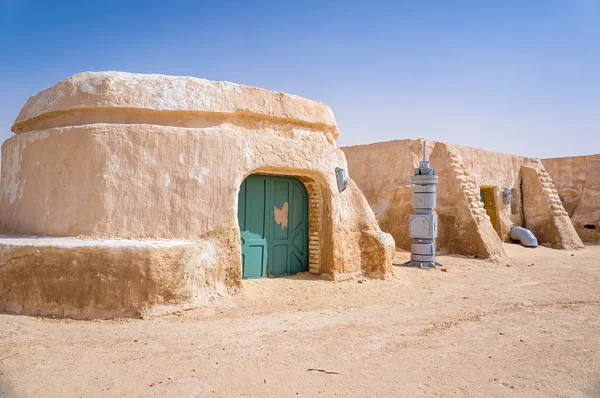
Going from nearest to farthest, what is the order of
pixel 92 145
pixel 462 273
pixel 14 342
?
pixel 14 342 < pixel 92 145 < pixel 462 273

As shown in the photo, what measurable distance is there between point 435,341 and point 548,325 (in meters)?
1.65

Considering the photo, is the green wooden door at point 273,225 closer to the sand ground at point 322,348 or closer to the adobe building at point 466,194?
the sand ground at point 322,348

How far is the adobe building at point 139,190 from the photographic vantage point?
5.01 meters

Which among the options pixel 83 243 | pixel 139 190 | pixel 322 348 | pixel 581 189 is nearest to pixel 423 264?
pixel 322 348

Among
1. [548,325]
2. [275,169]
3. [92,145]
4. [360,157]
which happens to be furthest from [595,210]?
[92,145]

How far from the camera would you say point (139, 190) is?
5.64 metres

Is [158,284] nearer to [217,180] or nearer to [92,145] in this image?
[217,180]

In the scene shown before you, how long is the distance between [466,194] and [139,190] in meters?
8.57

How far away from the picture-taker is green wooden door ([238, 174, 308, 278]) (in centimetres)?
686

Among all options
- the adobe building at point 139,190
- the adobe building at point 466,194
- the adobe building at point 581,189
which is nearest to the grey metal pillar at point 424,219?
the adobe building at point 466,194

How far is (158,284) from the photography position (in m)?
5.12

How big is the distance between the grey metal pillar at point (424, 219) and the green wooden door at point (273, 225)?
2.89 m

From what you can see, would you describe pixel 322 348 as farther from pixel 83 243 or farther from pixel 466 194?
pixel 466 194

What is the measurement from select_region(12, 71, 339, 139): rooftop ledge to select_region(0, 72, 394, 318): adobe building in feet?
0.06
